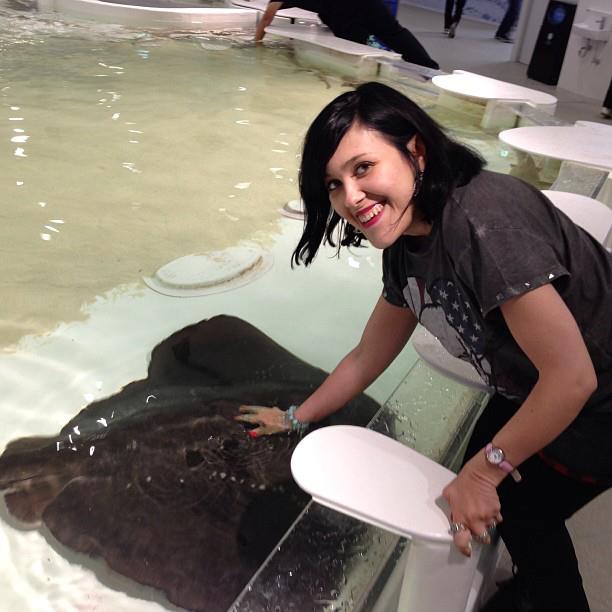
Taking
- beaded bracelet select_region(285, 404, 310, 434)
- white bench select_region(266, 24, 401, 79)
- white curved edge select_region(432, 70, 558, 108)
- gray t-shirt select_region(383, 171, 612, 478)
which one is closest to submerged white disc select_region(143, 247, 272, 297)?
beaded bracelet select_region(285, 404, 310, 434)

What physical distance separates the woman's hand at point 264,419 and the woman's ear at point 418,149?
31.1 inches

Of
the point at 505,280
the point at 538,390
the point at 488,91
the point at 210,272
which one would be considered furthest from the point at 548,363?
the point at 488,91

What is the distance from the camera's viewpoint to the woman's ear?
1023 mm

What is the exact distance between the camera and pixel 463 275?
99cm

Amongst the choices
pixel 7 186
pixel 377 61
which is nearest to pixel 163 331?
pixel 7 186

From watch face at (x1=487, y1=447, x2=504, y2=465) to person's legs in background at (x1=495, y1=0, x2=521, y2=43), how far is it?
9124 mm

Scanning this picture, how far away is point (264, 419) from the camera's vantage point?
1.61 meters

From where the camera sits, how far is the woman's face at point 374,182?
A: 0.99 metres

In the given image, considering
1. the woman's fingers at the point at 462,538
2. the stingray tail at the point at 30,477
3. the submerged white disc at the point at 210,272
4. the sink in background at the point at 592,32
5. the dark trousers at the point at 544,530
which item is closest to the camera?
the woman's fingers at the point at 462,538

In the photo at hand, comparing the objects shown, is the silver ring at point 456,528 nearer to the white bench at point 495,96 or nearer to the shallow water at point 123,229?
the shallow water at point 123,229

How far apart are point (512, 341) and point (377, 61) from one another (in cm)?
432

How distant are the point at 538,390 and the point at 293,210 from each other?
2.01 meters

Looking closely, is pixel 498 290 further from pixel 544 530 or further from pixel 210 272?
pixel 210 272

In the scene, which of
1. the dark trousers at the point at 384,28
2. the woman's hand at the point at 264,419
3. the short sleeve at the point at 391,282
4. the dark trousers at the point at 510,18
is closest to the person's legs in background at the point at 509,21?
the dark trousers at the point at 510,18
